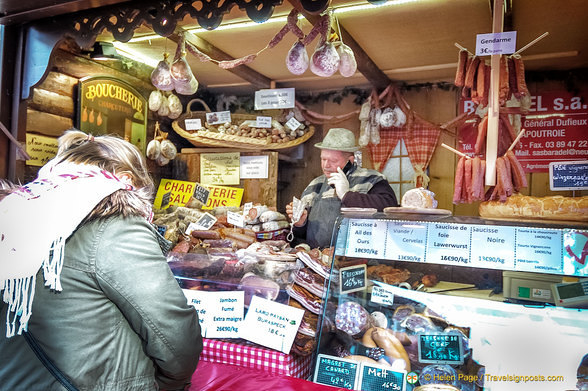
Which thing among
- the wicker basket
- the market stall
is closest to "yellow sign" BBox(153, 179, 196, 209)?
the market stall

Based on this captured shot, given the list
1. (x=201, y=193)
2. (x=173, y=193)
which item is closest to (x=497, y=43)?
(x=201, y=193)

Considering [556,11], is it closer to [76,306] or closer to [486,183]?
[486,183]

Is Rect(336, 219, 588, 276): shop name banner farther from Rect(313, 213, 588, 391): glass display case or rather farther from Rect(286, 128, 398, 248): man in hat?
Rect(286, 128, 398, 248): man in hat

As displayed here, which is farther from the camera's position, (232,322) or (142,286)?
(232,322)

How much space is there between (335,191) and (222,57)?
80.2 inches

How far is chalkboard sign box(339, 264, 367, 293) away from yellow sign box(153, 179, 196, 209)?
3888 millimetres

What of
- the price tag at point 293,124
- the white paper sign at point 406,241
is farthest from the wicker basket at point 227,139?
the white paper sign at point 406,241

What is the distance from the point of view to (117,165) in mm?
1891

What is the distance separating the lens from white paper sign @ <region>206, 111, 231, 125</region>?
6.06 meters

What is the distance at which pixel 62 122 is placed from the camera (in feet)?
15.3

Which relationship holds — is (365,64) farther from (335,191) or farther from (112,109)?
(112,109)

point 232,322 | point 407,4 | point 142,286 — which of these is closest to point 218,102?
point 407,4

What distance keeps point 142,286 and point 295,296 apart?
103cm

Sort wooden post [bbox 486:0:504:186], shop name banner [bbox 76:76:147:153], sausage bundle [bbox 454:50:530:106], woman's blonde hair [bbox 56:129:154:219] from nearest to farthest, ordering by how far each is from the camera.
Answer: woman's blonde hair [bbox 56:129:154:219], wooden post [bbox 486:0:504:186], sausage bundle [bbox 454:50:530:106], shop name banner [bbox 76:76:147:153]
